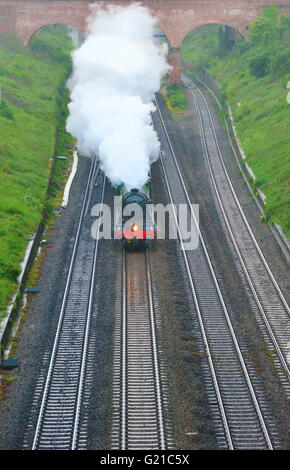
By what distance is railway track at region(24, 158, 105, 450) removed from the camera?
14984mm

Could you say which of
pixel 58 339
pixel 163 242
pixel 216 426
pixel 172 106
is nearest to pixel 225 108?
pixel 172 106

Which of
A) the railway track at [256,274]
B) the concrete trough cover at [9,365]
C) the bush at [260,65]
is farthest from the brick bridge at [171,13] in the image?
the concrete trough cover at [9,365]

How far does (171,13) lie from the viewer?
5734 centimetres

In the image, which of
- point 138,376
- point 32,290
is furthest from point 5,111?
point 138,376

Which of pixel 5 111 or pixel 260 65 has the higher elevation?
pixel 260 65

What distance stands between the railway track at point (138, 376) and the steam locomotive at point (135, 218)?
2.01m

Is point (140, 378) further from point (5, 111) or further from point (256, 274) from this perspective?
point (5, 111)

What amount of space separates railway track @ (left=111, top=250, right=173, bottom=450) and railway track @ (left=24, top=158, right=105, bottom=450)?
115 centimetres

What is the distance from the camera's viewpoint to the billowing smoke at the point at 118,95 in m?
27.2

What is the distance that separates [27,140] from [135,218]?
17.0m

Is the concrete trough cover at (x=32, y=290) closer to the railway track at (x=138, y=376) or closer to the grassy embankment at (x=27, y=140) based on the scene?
the grassy embankment at (x=27, y=140)

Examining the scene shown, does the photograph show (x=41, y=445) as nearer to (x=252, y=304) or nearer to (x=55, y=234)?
(x=252, y=304)

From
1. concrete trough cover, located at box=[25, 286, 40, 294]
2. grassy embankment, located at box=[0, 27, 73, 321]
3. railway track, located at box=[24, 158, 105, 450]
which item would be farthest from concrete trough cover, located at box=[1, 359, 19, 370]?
concrete trough cover, located at box=[25, 286, 40, 294]

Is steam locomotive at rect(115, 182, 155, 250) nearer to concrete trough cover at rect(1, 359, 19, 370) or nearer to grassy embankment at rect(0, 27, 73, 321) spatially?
grassy embankment at rect(0, 27, 73, 321)
